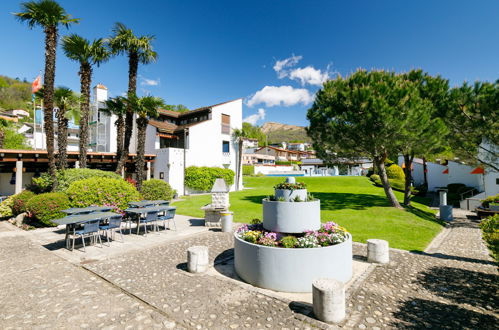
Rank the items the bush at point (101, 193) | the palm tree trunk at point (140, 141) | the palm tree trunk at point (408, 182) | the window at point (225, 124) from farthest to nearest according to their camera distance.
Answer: the window at point (225, 124), the palm tree trunk at point (408, 182), the palm tree trunk at point (140, 141), the bush at point (101, 193)

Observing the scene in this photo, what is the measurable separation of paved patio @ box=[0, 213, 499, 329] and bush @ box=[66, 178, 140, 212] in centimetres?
477

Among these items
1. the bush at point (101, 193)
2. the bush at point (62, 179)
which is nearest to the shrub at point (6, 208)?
the bush at point (62, 179)

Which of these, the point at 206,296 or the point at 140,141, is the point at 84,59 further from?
the point at 206,296

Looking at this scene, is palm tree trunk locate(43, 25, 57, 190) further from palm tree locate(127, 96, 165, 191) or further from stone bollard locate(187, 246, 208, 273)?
stone bollard locate(187, 246, 208, 273)

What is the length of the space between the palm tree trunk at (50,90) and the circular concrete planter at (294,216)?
1476 centimetres

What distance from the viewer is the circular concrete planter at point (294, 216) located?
6.75 m

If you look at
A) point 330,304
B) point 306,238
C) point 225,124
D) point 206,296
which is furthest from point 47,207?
point 225,124

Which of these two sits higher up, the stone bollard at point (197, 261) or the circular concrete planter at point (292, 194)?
the circular concrete planter at point (292, 194)

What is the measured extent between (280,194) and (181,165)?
2154 cm

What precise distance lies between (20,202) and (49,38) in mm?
10180

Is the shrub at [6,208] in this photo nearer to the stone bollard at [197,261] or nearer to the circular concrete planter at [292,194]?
the stone bollard at [197,261]

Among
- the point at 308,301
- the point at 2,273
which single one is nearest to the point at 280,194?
the point at 308,301

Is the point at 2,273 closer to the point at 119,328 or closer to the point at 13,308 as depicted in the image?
the point at 13,308

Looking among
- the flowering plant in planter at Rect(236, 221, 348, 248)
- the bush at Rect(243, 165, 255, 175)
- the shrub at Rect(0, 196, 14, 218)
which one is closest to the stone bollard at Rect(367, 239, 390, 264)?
the flowering plant in planter at Rect(236, 221, 348, 248)
